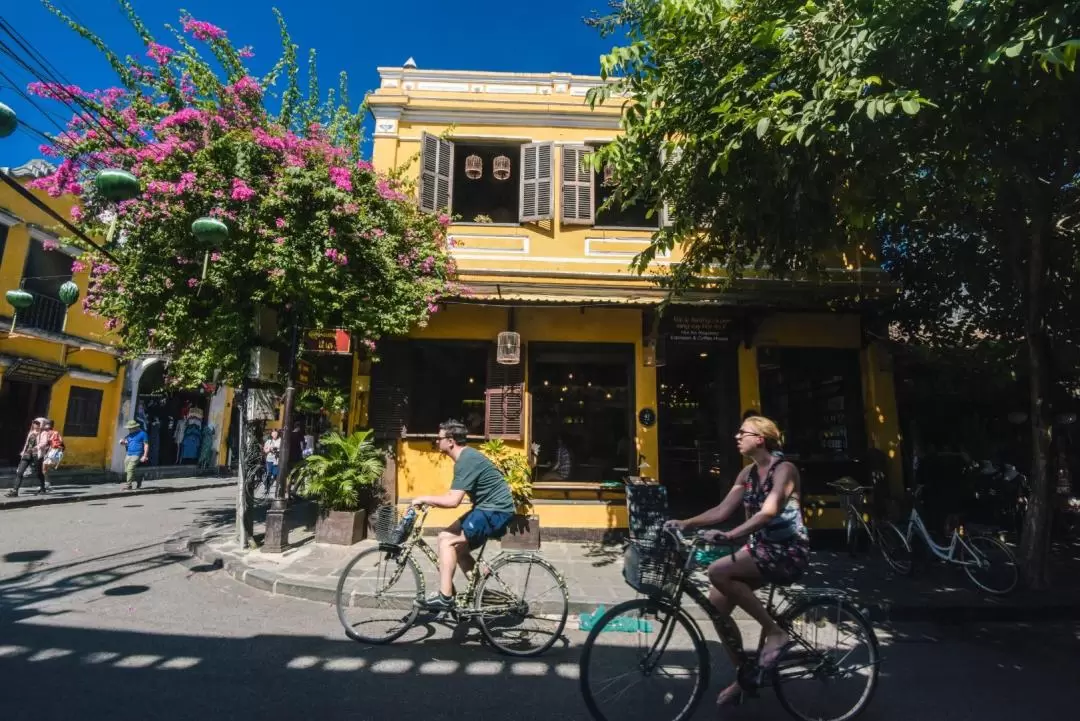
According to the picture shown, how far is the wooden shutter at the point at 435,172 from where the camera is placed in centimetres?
994

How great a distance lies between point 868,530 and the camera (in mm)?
7629

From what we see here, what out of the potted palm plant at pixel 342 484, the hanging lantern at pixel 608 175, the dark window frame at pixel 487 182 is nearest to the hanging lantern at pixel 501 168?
the dark window frame at pixel 487 182

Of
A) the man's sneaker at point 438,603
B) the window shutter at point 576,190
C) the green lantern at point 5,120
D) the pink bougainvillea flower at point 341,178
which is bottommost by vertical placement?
the man's sneaker at point 438,603

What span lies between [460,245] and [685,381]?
18.0 ft

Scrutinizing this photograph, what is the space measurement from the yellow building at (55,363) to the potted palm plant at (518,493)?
10.2 meters

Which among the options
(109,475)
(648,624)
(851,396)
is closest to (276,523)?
(648,624)

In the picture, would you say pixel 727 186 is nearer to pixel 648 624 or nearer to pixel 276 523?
pixel 648 624

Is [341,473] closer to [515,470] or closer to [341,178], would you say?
[515,470]

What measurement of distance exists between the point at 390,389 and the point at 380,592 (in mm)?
4676

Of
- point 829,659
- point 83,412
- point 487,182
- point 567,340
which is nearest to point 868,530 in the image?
point 829,659

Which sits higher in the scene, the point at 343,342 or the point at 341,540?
the point at 343,342

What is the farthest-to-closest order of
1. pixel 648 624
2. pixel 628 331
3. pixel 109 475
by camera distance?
pixel 109 475
pixel 628 331
pixel 648 624

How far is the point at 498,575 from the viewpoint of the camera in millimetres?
4566

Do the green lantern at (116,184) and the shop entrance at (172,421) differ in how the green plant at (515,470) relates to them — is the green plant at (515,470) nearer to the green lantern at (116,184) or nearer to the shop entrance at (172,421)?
the green lantern at (116,184)
